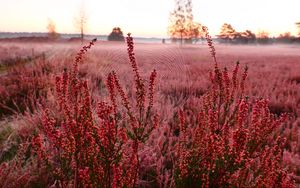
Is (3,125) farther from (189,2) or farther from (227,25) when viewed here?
(227,25)

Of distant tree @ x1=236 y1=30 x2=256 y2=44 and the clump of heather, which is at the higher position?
the clump of heather

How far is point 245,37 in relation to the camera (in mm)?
131625

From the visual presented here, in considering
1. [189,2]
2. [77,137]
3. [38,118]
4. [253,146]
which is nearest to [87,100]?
[77,137]

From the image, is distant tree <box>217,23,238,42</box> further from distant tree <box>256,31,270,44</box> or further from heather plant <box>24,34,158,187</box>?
heather plant <box>24,34,158,187</box>

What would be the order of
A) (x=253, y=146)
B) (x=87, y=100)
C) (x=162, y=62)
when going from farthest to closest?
1. (x=162, y=62)
2. (x=253, y=146)
3. (x=87, y=100)

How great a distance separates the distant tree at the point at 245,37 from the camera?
424ft

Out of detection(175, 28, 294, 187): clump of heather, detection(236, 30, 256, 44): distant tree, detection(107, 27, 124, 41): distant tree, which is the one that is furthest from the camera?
detection(236, 30, 256, 44): distant tree

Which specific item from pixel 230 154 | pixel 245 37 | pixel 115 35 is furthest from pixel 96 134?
pixel 245 37

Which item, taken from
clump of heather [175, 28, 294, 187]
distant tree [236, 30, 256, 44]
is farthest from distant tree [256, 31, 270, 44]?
clump of heather [175, 28, 294, 187]

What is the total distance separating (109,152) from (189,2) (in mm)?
60475

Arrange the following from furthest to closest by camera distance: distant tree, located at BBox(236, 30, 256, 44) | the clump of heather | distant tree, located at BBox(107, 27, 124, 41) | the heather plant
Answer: distant tree, located at BBox(236, 30, 256, 44)
distant tree, located at BBox(107, 27, 124, 41)
the clump of heather
the heather plant

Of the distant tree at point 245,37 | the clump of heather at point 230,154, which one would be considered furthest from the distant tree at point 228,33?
the clump of heather at point 230,154

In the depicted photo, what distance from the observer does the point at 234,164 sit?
254 cm

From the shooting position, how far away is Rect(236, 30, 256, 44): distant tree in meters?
129
